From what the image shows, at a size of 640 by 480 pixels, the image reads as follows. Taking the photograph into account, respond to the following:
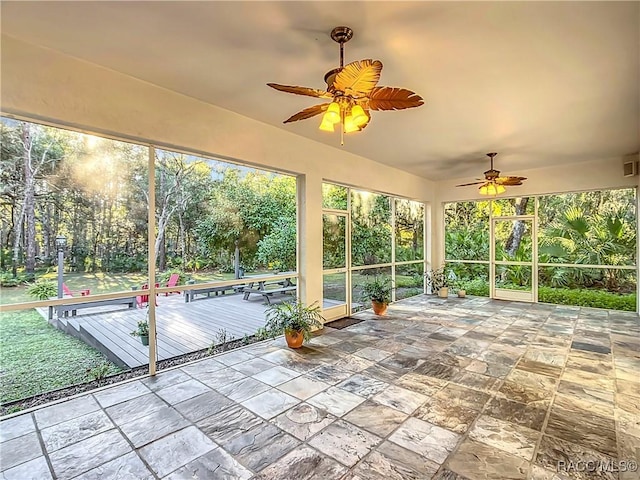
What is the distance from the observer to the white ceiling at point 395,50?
2.19 meters

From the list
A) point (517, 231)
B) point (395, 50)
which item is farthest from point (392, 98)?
point (517, 231)

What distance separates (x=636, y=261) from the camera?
604 cm

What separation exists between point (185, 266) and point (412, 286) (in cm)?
578

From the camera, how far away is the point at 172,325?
12.4 feet

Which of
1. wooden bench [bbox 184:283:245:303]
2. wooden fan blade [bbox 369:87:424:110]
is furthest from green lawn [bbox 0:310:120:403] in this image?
wooden fan blade [bbox 369:87:424:110]

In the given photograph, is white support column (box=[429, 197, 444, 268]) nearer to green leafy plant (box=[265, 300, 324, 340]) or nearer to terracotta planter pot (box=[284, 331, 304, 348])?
green leafy plant (box=[265, 300, 324, 340])

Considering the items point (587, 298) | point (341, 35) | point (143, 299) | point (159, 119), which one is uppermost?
point (341, 35)

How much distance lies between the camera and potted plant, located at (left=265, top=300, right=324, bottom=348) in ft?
13.6

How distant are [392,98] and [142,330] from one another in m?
3.41

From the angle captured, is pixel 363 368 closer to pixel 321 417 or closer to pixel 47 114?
→ pixel 321 417

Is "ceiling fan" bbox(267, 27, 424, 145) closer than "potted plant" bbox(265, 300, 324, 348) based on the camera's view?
Yes

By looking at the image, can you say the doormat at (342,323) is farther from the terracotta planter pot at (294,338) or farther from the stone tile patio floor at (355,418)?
the terracotta planter pot at (294,338)

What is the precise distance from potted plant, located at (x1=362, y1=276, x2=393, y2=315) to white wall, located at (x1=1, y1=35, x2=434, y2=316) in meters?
1.35

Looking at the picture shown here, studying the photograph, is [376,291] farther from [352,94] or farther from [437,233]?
[352,94]
